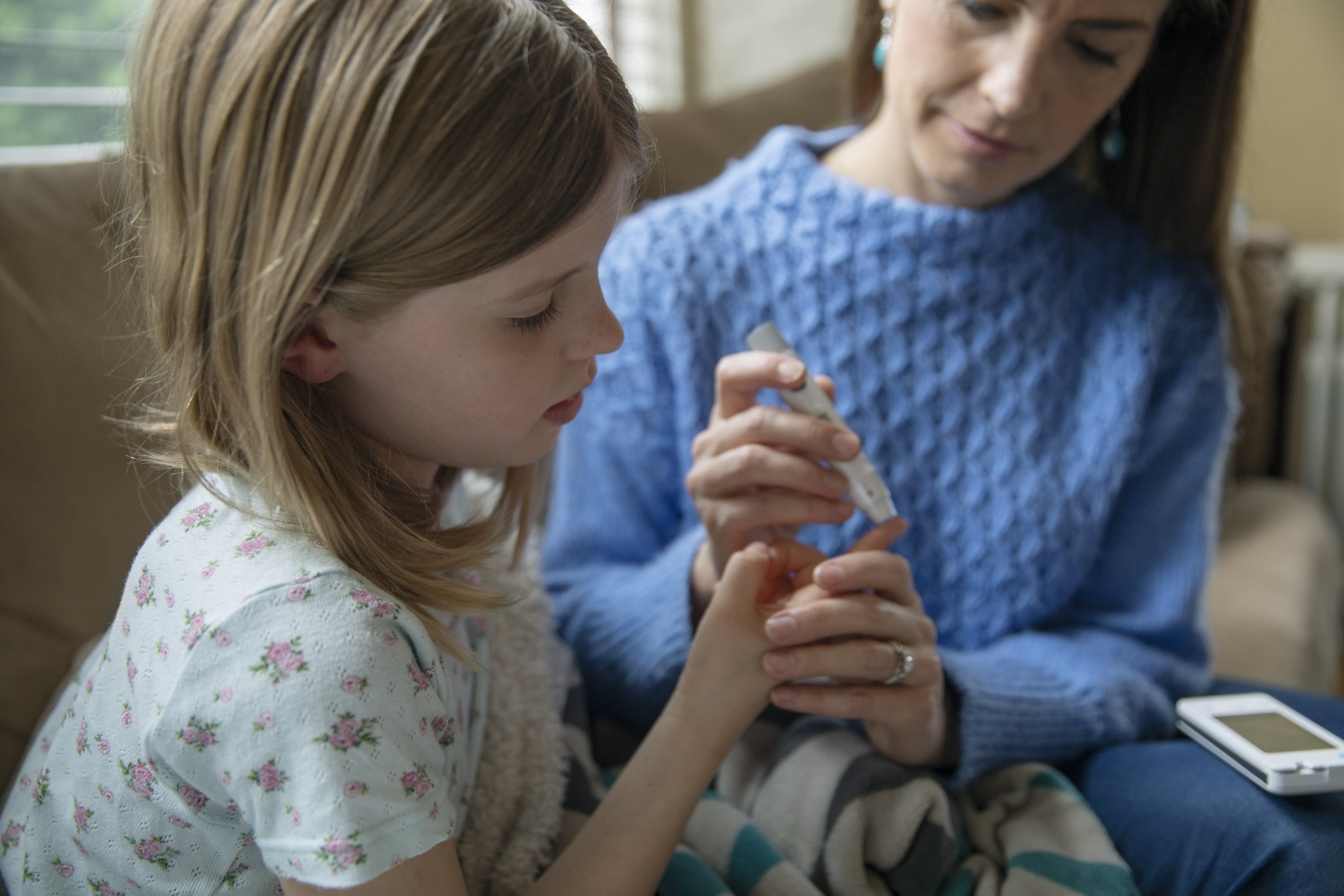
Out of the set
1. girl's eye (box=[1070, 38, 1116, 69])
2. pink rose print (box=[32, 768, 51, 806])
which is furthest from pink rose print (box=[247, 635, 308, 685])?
girl's eye (box=[1070, 38, 1116, 69])

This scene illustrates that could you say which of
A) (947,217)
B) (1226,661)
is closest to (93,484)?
(947,217)

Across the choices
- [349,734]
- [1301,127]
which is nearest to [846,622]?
[349,734]

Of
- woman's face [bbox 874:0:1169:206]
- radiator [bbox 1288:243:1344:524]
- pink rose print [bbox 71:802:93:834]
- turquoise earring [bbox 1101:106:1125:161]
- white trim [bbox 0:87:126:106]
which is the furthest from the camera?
radiator [bbox 1288:243:1344:524]

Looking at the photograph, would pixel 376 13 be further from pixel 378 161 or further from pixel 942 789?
pixel 942 789

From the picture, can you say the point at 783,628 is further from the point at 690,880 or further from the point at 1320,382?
the point at 1320,382

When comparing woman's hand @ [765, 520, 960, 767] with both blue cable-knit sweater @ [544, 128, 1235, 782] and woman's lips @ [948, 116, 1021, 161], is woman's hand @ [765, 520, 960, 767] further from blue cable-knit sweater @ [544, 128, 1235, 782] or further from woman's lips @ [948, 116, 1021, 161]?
woman's lips @ [948, 116, 1021, 161]

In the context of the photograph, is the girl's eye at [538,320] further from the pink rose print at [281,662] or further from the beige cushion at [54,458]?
the beige cushion at [54,458]

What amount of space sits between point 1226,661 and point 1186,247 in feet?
1.64

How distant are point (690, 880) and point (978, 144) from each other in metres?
0.61

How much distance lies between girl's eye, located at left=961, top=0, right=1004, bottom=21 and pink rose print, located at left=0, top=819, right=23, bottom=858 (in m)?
0.89

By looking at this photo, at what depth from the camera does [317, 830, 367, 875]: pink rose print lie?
508mm

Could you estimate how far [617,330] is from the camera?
649mm

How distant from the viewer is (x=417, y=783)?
0.54 meters

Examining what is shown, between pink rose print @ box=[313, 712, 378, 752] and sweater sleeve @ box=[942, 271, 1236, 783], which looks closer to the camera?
pink rose print @ box=[313, 712, 378, 752]
